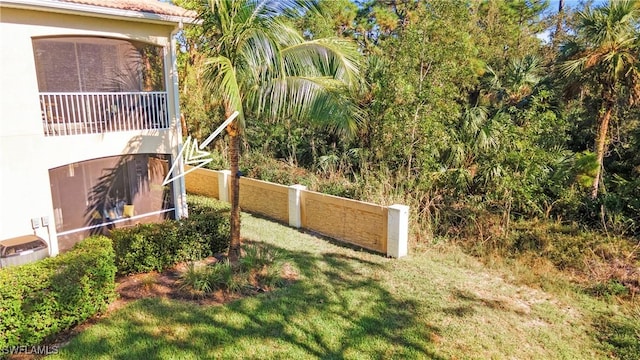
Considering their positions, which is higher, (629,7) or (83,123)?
(629,7)

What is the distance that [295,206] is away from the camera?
12023mm

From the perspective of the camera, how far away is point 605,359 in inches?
228

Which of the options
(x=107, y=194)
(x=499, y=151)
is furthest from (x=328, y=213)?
(x=107, y=194)

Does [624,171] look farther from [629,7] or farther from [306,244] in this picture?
[306,244]

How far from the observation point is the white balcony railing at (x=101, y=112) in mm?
8828

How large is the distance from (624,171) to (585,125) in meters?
2.38

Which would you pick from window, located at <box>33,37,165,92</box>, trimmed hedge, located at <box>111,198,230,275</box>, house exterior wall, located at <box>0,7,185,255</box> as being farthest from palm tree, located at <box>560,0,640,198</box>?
house exterior wall, located at <box>0,7,185,255</box>

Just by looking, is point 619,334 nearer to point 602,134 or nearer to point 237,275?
point 237,275

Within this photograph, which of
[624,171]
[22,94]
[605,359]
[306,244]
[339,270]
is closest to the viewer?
[605,359]

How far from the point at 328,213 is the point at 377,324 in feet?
16.3

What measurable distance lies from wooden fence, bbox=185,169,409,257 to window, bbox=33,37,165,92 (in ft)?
15.6

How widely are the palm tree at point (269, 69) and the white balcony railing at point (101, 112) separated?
118 inches

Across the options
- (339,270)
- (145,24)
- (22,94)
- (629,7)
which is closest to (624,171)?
(629,7)

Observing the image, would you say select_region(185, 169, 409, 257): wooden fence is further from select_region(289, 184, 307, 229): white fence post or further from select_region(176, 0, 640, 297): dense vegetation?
select_region(176, 0, 640, 297): dense vegetation
